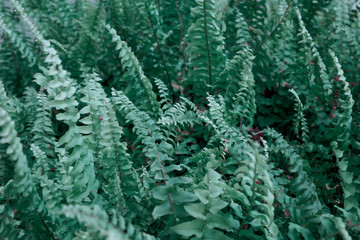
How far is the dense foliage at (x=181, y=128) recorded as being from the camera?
84cm

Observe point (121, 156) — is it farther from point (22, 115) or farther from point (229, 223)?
point (22, 115)

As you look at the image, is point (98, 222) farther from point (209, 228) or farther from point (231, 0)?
point (231, 0)

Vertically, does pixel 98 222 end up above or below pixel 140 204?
above

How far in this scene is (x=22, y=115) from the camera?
142 cm

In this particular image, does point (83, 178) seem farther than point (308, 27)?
No

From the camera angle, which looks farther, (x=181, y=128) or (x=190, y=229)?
(x=181, y=128)

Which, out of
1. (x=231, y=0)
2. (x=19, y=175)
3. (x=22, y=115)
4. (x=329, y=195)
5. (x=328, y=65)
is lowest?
(x=22, y=115)

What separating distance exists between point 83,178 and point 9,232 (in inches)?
8.1

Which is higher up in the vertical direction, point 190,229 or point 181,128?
point 190,229

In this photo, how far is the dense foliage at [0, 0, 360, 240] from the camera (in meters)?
0.84

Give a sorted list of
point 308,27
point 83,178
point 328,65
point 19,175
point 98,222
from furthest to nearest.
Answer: point 308,27 < point 328,65 < point 83,178 < point 19,175 < point 98,222

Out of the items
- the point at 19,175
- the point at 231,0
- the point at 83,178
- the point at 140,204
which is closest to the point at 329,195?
the point at 140,204

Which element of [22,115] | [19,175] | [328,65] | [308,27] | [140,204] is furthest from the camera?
[308,27]

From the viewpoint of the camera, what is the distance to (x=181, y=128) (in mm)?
1419
